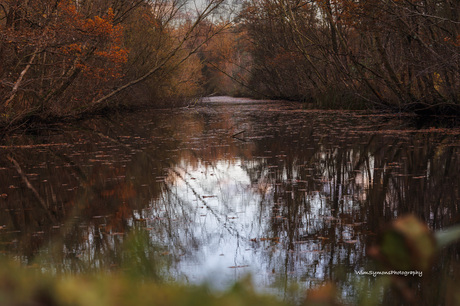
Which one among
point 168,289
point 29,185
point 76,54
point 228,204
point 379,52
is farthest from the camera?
point 379,52

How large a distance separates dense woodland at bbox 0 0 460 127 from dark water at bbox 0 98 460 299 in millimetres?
3434

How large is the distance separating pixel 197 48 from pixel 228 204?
1965cm

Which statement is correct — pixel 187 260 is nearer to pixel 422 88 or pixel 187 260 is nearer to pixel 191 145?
pixel 191 145

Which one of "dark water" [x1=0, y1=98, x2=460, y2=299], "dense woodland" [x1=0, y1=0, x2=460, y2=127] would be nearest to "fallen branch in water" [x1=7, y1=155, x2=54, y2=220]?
"dark water" [x1=0, y1=98, x2=460, y2=299]

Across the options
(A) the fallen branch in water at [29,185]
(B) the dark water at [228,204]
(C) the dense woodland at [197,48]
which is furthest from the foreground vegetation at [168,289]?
(C) the dense woodland at [197,48]

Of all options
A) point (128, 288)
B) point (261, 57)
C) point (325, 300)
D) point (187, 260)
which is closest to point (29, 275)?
point (128, 288)

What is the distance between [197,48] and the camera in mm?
25703

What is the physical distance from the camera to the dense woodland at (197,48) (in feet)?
50.5

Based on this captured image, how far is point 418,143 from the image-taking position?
497 inches

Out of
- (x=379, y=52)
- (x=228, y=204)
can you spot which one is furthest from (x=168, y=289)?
(x=379, y=52)

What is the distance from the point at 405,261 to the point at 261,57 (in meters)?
45.2

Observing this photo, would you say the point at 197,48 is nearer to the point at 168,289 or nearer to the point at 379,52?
the point at 379,52

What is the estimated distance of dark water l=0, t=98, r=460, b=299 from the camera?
4359 mm

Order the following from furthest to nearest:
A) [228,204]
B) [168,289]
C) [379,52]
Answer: [379,52]
[228,204]
[168,289]
